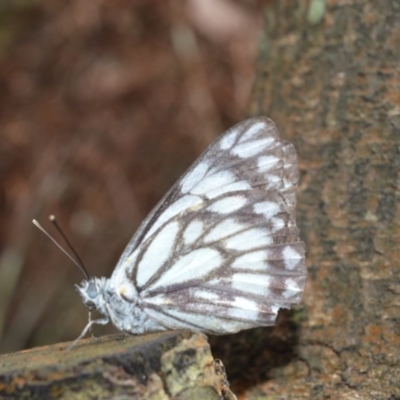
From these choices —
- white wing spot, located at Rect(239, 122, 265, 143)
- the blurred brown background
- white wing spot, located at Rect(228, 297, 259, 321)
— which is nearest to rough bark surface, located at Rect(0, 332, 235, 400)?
white wing spot, located at Rect(228, 297, 259, 321)

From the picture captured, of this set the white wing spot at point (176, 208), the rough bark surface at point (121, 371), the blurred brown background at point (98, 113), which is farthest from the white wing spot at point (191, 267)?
the blurred brown background at point (98, 113)

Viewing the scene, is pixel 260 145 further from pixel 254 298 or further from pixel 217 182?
pixel 254 298

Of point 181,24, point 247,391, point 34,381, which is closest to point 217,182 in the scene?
point 247,391

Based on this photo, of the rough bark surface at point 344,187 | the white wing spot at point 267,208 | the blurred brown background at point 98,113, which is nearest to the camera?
the rough bark surface at point 344,187

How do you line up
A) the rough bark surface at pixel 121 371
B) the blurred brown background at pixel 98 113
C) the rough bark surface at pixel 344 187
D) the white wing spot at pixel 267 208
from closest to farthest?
the rough bark surface at pixel 121 371, the rough bark surface at pixel 344 187, the white wing spot at pixel 267 208, the blurred brown background at pixel 98 113

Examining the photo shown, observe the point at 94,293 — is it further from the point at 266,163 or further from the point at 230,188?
the point at 266,163

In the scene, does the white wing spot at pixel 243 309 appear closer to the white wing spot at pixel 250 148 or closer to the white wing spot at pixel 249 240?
the white wing spot at pixel 249 240

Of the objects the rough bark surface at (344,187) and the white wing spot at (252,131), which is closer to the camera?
the rough bark surface at (344,187)

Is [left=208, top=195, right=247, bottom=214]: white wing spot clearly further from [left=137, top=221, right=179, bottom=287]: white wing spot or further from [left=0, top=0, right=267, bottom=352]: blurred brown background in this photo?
[left=0, top=0, right=267, bottom=352]: blurred brown background
